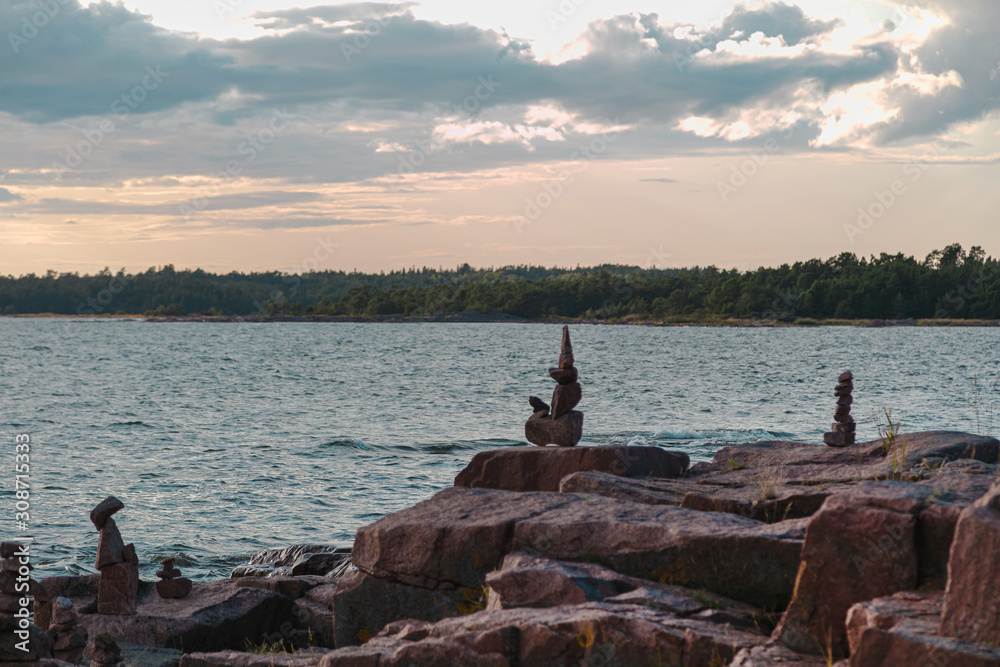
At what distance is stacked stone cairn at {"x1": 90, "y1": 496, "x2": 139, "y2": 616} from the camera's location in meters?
11.8

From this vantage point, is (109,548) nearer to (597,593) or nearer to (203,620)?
(203,620)

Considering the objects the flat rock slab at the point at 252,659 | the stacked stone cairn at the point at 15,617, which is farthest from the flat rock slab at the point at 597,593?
the stacked stone cairn at the point at 15,617

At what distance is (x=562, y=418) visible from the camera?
49.1 feet

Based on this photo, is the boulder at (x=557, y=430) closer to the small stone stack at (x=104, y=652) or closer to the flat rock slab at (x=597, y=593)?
the flat rock slab at (x=597, y=593)

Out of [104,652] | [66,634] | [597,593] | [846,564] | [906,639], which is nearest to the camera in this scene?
[906,639]

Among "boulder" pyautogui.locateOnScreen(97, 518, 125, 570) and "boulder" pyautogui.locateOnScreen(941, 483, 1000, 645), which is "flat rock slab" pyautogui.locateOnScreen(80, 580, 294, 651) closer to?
"boulder" pyautogui.locateOnScreen(97, 518, 125, 570)

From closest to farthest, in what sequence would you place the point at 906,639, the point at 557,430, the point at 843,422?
→ 1. the point at 906,639
2. the point at 557,430
3. the point at 843,422

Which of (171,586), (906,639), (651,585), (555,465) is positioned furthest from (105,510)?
(906,639)

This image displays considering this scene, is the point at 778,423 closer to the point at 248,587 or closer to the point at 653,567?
the point at 248,587

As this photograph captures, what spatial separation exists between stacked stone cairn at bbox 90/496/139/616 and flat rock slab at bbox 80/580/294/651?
15cm

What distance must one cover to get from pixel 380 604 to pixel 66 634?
15.2 feet

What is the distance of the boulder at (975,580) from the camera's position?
489 centimetres

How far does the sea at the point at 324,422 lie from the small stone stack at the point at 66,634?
22.7 feet

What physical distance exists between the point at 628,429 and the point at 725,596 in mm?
34231
